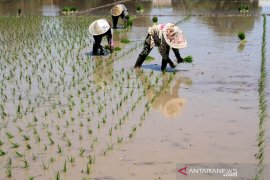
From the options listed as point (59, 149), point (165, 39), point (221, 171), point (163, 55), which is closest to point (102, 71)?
point (163, 55)

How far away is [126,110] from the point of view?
636cm

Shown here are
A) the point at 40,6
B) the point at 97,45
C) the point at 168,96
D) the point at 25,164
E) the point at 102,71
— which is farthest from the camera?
the point at 40,6

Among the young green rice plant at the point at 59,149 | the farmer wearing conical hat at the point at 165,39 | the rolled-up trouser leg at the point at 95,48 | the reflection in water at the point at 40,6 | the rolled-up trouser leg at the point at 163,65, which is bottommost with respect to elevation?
the young green rice plant at the point at 59,149

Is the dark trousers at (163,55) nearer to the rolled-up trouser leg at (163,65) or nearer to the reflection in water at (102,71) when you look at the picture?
the rolled-up trouser leg at (163,65)

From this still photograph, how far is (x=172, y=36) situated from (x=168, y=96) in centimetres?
149

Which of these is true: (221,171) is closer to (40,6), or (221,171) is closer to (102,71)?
(102,71)

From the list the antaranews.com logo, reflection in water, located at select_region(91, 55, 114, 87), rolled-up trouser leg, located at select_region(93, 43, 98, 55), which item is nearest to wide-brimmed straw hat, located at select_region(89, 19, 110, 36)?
rolled-up trouser leg, located at select_region(93, 43, 98, 55)

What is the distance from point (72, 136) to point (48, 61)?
428cm

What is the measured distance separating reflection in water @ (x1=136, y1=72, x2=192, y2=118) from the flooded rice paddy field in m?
0.01

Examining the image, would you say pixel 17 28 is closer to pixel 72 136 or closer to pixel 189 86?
pixel 189 86

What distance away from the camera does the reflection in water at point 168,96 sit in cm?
636

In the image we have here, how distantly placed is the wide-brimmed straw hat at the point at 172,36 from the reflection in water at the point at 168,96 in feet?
1.66

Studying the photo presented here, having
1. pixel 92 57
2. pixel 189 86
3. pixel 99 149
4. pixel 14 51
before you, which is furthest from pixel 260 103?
pixel 14 51

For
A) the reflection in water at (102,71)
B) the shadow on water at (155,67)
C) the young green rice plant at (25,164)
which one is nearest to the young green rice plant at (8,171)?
the young green rice plant at (25,164)
